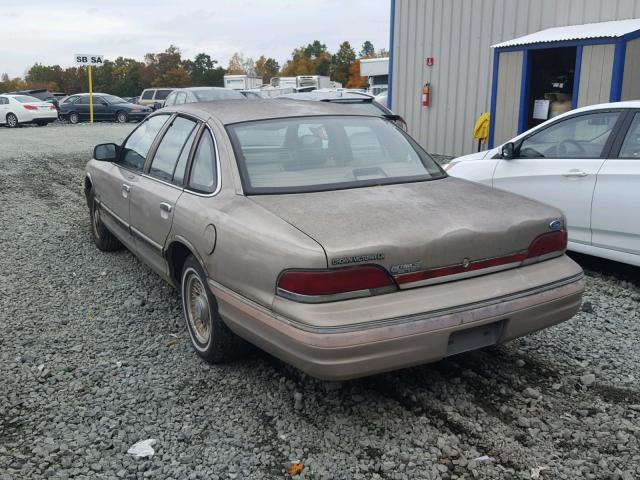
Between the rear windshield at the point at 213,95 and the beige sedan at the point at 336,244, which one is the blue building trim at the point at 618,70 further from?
the rear windshield at the point at 213,95

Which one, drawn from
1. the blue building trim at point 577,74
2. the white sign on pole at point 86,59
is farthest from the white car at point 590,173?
the white sign on pole at point 86,59

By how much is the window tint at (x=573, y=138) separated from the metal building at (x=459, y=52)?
518 cm

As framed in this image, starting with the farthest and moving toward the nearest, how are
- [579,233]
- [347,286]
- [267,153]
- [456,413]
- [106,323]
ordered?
1. [579,233]
2. [106,323]
3. [267,153]
4. [456,413]
5. [347,286]

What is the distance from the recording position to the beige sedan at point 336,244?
288 centimetres

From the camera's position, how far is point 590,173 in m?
5.34

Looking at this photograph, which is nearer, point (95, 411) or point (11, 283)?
point (95, 411)

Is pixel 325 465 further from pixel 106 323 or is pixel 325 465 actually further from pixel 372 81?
pixel 372 81

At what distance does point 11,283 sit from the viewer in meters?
5.60

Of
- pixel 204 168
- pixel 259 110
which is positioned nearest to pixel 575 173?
pixel 259 110

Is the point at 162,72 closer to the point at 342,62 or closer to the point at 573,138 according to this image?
the point at 342,62

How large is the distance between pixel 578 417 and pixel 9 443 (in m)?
2.82

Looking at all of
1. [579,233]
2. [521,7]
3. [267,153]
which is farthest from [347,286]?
[521,7]

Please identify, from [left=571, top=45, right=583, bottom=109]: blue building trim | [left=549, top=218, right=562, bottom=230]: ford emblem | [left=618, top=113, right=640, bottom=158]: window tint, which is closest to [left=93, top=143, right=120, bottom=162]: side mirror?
[left=549, top=218, right=562, bottom=230]: ford emblem

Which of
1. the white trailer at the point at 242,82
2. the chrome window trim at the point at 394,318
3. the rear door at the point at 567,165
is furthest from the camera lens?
the white trailer at the point at 242,82
